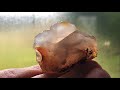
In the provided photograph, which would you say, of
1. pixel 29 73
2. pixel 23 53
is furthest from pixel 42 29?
pixel 29 73

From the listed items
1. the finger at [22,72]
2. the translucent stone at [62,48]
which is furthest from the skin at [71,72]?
the translucent stone at [62,48]

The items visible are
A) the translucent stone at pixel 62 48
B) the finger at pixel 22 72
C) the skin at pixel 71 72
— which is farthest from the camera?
the finger at pixel 22 72

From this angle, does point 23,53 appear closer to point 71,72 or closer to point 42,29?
point 42,29

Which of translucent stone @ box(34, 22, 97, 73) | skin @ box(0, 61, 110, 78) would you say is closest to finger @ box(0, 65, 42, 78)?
skin @ box(0, 61, 110, 78)

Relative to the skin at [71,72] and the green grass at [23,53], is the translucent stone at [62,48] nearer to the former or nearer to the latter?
the skin at [71,72]

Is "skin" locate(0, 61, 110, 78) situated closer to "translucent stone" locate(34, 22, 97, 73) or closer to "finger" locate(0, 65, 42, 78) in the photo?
"finger" locate(0, 65, 42, 78)
